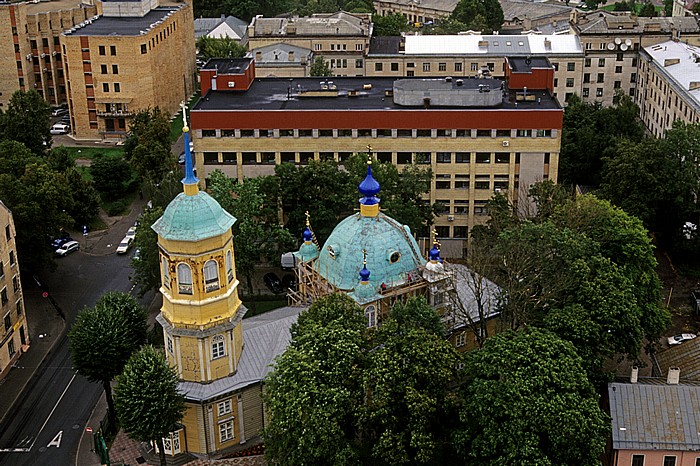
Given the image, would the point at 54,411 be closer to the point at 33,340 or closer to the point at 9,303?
the point at 9,303

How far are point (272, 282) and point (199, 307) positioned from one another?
31.8 metres

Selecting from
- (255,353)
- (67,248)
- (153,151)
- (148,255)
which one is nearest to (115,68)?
(153,151)

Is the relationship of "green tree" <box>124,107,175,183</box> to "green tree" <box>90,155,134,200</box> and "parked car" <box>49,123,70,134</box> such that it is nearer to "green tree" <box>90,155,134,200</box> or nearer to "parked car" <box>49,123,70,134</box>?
"green tree" <box>90,155,134,200</box>

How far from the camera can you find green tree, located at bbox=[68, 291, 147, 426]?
230 ft

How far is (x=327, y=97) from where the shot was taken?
346 feet

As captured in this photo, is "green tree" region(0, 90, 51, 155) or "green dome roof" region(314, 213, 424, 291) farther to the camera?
"green tree" region(0, 90, 51, 155)

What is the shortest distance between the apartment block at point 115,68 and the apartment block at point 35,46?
1041 cm

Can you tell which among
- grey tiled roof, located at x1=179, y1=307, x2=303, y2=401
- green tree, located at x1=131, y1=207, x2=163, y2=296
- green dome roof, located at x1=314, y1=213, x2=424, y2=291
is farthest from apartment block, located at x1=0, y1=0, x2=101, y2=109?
green dome roof, located at x1=314, y1=213, x2=424, y2=291

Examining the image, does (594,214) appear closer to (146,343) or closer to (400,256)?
(400,256)

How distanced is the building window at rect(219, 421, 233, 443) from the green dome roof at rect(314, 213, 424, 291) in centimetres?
1396

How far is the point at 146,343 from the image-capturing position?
7344cm

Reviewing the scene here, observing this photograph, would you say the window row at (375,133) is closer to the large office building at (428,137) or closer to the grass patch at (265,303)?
the large office building at (428,137)

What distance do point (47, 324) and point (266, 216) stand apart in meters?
24.7

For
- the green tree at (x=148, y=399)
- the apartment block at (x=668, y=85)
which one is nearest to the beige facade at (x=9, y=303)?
the green tree at (x=148, y=399)
